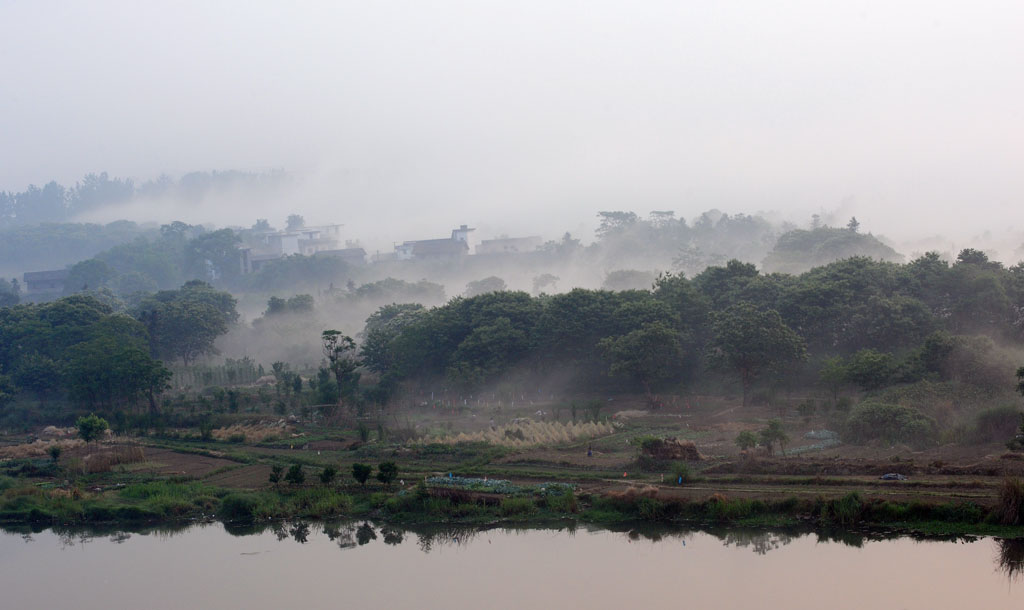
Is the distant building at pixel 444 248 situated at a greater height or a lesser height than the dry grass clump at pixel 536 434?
greater

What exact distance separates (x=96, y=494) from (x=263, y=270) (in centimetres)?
5635

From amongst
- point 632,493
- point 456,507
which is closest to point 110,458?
point 456,507

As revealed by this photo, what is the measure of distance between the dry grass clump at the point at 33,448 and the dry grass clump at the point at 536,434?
43.3 feet

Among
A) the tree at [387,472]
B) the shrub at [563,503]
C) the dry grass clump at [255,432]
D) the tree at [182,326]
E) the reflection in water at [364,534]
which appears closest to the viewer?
the shrub at [563,503]

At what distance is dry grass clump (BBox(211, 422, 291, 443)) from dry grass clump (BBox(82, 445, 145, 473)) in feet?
12.4

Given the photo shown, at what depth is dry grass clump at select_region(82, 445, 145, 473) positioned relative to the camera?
2742cm

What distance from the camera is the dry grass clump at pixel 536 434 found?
1098 inches

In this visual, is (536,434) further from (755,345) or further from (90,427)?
(90,427)

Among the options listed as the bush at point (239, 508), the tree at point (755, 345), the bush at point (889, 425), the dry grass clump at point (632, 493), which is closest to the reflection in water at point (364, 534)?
the bush at point (239, 508)

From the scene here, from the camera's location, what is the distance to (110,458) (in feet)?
91.9

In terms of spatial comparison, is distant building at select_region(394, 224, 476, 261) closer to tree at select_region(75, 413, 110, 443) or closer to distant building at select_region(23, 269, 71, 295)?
distant building at select_region(23, 269, 71, 295)

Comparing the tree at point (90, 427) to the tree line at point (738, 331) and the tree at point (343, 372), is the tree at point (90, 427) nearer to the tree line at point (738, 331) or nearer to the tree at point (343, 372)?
the tree at point (343, 372)

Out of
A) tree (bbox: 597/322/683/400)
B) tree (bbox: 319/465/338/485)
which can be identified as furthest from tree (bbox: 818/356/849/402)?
tree (bbox: 319/465/338/485)

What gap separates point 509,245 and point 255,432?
2202 inches
